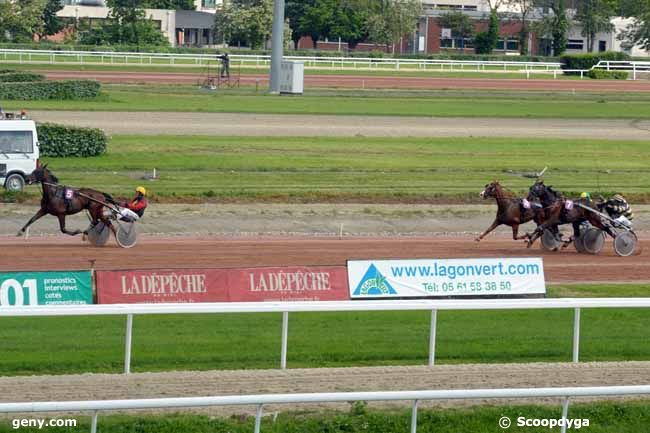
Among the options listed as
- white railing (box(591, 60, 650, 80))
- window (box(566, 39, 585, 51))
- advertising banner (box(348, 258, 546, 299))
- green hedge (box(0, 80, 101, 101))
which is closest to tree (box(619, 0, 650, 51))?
window (box(566, 39, 585, 51))

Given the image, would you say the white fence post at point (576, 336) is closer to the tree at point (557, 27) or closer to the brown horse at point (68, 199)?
the brown horse at point (68, 199)

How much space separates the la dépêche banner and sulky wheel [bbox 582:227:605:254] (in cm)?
733

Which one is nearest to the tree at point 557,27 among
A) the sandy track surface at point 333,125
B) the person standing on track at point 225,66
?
the person standing on track at point 225,66

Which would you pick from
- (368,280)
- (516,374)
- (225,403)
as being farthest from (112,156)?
(225,403)

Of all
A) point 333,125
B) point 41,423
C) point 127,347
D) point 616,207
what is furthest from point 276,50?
point 41,423

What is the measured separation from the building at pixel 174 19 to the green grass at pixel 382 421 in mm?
74005

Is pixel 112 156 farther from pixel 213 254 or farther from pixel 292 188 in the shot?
pixel 213 254

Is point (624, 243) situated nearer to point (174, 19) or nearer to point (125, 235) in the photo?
point (125, 235)

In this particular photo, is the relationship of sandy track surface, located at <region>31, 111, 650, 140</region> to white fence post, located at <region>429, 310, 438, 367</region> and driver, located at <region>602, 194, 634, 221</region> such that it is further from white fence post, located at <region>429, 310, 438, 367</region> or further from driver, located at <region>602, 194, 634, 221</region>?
white fence post, located at <region>429, 310, 438, 367</region>

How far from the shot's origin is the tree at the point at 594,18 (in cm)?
8075

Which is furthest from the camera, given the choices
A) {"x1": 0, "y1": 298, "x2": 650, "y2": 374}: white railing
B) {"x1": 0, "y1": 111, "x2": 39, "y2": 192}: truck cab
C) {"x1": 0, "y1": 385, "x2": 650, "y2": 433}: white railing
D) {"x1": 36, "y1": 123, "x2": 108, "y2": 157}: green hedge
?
{"x1": 36, "y1": 123, "x2": 108, "y2": 157}: green hedge

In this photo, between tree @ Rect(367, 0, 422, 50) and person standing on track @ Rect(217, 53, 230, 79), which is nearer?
person standing on track @ Rect(217, 53, 230, 79)

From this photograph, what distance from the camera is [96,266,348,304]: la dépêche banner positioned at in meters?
12.2

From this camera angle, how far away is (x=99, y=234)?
18781mm
